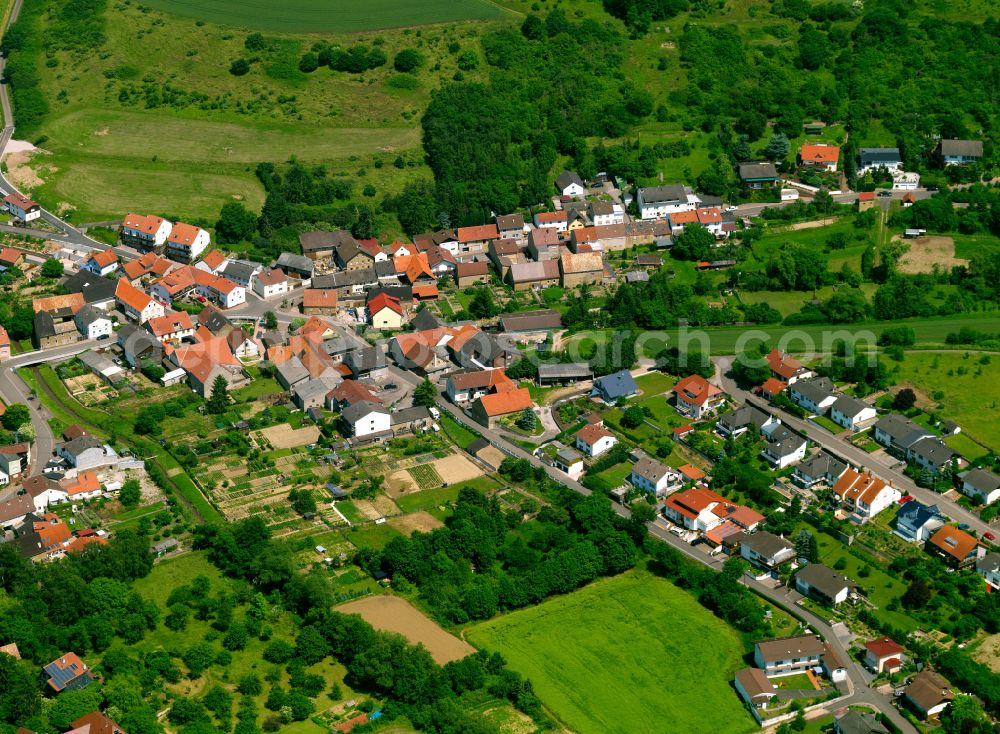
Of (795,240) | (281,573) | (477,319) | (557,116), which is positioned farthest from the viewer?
(557,116)

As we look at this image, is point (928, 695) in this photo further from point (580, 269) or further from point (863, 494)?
point (580, 269)

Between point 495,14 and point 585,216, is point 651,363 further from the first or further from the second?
point 495,14

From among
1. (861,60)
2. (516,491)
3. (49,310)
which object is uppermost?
(861,60)

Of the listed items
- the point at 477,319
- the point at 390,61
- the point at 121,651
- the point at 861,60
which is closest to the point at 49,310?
the point at 477,319

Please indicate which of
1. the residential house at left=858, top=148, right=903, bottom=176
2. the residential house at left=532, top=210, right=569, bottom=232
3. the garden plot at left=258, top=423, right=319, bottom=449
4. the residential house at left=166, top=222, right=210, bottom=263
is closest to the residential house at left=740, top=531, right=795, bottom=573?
the garden plot at left=258, top=423, right=319, bottom=449

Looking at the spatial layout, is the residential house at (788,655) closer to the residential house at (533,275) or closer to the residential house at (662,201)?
the residential house at (533,275)

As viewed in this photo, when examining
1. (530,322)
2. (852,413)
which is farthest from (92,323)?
(852,413)
